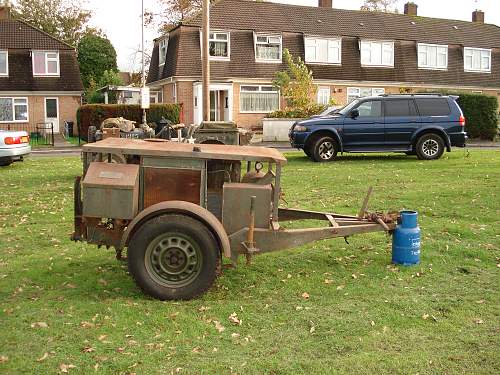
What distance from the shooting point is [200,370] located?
4.53 m

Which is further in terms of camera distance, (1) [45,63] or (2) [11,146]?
(1) [45,63]

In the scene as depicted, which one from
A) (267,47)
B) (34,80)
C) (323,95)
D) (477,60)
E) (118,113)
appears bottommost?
(118,113)

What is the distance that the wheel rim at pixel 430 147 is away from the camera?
60.1ft

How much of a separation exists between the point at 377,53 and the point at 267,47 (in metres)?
7.49

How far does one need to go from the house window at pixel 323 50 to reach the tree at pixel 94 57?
2044 centimetres

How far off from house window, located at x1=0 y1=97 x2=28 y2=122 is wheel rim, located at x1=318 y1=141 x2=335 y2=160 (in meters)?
26.9

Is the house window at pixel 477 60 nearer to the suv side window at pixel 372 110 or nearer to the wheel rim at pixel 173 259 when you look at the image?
the suv side window at pixel 372 110

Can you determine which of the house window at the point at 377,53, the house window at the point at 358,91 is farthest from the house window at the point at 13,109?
the house window at the point at 377,53

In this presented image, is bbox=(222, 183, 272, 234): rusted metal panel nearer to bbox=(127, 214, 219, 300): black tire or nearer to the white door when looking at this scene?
bbox=(127, 214, 219, 300): black tire

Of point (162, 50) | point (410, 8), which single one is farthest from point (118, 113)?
point (410, 8)

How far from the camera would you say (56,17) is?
5753 cm

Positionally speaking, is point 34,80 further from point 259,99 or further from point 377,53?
point 377,53

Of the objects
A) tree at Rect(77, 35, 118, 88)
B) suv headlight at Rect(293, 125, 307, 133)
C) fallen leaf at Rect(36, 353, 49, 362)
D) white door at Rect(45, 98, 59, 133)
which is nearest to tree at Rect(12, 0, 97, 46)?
tree at Rect(77, 35, 118, 88)

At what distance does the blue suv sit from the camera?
59.4 feet
